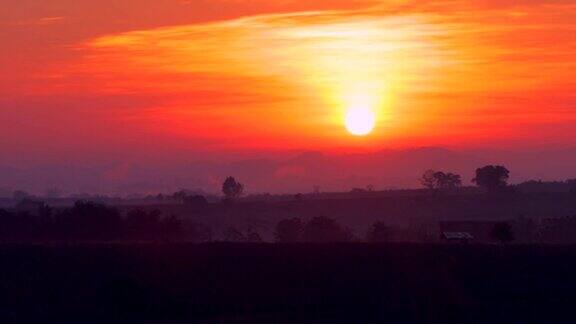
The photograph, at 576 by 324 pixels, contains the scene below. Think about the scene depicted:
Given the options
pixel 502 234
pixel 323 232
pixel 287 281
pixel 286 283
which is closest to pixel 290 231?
pixel 323 232

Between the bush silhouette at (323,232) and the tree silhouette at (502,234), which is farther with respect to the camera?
the bush silhouette at (323,232)

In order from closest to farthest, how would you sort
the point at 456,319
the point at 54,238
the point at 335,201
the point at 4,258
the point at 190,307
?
1. the point at 456,319
2. the point at 190,307
3. the point at 4,258
4. the point at 54,238
5. the point at 335,201

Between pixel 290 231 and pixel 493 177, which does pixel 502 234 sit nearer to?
pixel 290 231

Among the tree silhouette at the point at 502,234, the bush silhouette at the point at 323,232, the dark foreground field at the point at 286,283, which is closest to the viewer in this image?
the dark foreground field at the point at 286,283

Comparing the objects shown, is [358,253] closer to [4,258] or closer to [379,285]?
[379,285]

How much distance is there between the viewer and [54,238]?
289 feet

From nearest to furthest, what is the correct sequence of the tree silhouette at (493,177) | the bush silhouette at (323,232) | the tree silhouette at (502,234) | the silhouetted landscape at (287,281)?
the silhouetted landscape at (287,281) < the tree silhouette at (502,234) < the bush silhouette at (323,232) < the tree silhouette at (493,177)

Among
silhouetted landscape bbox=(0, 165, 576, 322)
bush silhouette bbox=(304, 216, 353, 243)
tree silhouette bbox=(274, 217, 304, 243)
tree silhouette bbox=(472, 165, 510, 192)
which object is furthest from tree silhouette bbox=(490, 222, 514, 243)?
tree silhouette bbox=(472, 165, 510, 192)

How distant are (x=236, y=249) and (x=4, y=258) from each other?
40.7ft

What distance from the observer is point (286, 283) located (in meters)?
66.1

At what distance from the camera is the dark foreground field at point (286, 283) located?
6053 centimetres

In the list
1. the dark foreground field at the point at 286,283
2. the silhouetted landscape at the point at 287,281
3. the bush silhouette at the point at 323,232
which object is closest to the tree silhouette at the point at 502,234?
the silhouetted landscape at the point at 287,281

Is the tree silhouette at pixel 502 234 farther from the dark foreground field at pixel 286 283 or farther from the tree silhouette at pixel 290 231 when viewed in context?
the tree silhouette at pixel 290 231

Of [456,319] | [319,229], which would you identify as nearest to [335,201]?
[319,229]
